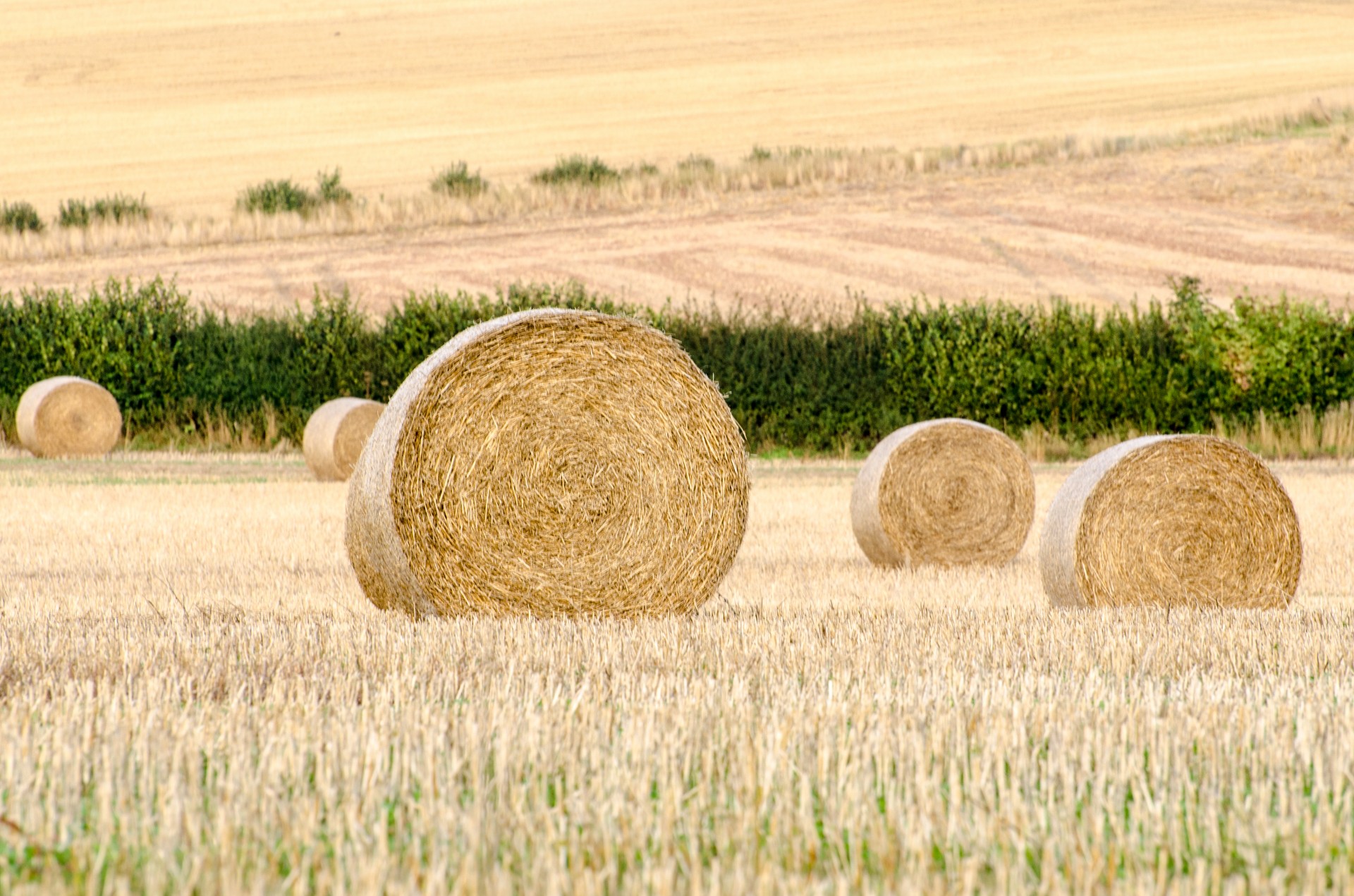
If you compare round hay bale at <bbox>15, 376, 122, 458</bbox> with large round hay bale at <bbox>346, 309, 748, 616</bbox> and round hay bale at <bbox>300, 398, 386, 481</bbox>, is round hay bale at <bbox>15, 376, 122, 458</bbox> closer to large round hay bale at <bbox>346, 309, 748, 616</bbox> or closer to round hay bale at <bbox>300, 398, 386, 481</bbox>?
round hay bale at <bbox>300, 398, 386, 481</bbox>

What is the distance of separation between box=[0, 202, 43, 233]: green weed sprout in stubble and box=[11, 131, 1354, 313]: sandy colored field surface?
379cm

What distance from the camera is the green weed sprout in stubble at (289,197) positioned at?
165 feet

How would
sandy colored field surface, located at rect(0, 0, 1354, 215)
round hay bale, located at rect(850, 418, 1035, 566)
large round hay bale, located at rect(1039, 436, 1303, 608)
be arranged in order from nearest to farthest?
large round hay bale, located at rect(1039, 436, 1303, 608)
round hay bale, located at rect(850, 418, 1035, 566)
sandy colored field surface, located at rect(0, 0, 1354, 215)

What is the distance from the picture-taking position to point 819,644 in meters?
7.52

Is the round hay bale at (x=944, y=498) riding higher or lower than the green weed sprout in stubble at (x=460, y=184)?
lower

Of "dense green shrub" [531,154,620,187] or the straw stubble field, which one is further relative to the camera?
"dense green shrub" [531,154,620,187]

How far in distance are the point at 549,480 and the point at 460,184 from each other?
139ft

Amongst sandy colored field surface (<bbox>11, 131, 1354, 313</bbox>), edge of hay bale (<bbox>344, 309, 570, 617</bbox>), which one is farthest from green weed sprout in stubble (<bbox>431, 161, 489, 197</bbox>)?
edge of hay bale (<bbox>344, 309, 570, 617</bbox>)

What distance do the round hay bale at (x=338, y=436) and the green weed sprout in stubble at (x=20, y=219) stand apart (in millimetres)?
29437

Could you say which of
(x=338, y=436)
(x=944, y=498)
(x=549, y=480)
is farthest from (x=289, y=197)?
(x=549, y=480)

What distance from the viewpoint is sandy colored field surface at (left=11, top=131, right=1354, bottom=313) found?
39.0 meters

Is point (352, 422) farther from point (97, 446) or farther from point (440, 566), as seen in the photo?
point (440, 566)

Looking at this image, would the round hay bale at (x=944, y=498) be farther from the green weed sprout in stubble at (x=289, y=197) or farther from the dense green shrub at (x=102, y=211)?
the dense green shrub at (x=102, y=211)

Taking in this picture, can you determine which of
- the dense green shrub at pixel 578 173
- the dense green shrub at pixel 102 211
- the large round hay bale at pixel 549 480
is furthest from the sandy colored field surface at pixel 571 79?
the large round hay bale at pixel 549 480
